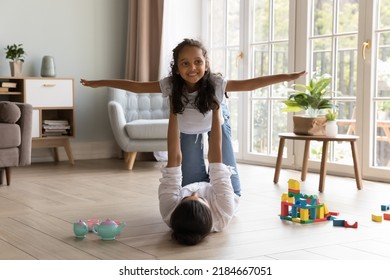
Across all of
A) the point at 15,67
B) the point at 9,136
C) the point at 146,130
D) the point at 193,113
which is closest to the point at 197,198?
the point at 193,113

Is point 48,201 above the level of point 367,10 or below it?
below

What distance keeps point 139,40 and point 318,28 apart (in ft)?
5.98

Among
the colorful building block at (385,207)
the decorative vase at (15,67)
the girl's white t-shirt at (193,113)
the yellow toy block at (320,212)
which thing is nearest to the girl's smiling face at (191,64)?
the girl's white t-shirt at (193,113)

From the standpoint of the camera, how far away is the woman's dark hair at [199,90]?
2875 millimetres

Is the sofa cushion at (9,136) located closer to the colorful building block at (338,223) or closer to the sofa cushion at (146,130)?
the sofa cushion at (146,130)

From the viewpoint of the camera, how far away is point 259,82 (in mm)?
2895

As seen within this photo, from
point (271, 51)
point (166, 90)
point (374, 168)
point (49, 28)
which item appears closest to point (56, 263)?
point (166, 90)

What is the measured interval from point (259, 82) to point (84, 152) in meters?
3.47

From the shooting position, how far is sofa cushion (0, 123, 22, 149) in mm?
4109

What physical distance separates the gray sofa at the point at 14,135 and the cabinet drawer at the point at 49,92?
1.06 meters

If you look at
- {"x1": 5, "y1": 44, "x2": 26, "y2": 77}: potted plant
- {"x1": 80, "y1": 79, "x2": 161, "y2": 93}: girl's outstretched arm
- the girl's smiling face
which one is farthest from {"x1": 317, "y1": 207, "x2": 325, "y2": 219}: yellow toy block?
→ {"x1": 5, "y1": 44, "x2": 26, "y2": 77}: potted plant

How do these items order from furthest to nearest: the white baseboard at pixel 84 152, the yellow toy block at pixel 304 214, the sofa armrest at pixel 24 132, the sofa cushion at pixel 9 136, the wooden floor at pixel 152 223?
the white baseboard at pixel 84 152
the sofa armrest at pixel 24 132
the sofa cushion at pixel 9 136
the yellow toy block at pixel 304 214
the wooden floor at pixel 152 223

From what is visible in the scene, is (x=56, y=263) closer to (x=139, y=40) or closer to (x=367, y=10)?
(x=367, y=10)

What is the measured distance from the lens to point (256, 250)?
7.87 ft
